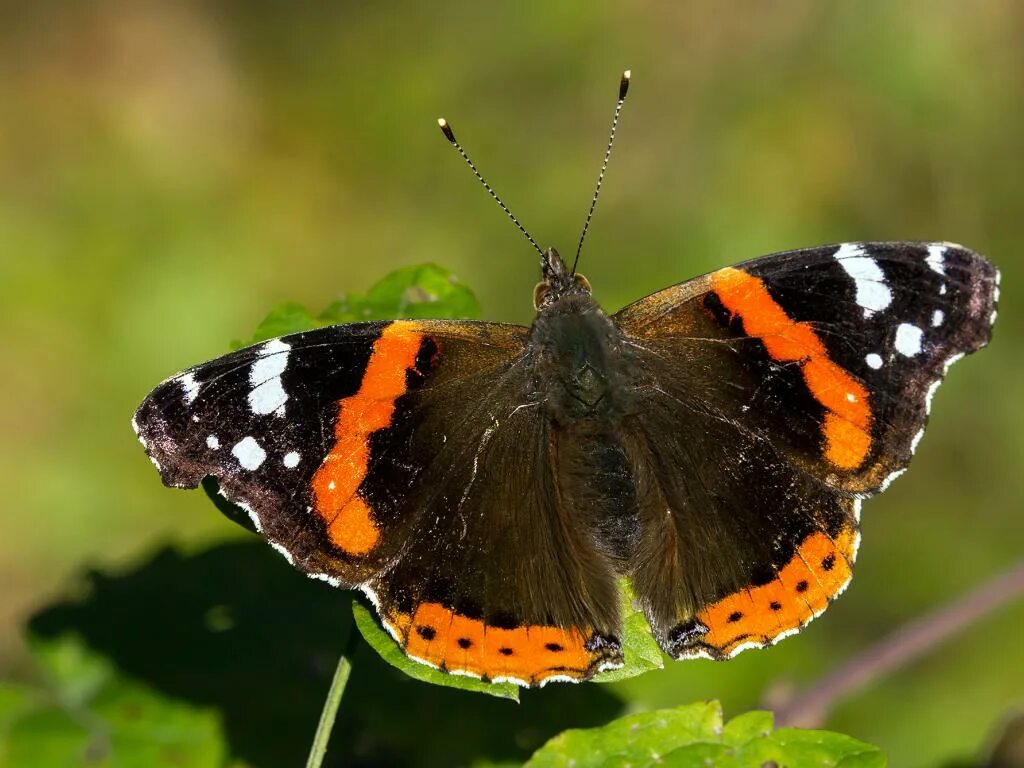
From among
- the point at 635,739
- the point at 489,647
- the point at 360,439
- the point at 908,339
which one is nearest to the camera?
the point at 635,739

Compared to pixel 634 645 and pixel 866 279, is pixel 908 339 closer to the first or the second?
pixel 866 279

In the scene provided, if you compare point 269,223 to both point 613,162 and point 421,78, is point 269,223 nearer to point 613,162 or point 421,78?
point 421,78

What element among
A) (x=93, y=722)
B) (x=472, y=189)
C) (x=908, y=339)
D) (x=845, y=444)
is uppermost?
(x=472, y=189)

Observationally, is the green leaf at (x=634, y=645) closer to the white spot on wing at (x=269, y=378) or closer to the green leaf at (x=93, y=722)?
the white spot on wing at (x=269, y=378)

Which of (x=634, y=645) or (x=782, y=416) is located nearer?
(x=634, y=645)

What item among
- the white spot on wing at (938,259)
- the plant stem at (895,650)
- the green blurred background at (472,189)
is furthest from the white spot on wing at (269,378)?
the green blurred background at (472,189)

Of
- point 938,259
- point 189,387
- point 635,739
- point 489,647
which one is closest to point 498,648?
point 489,647

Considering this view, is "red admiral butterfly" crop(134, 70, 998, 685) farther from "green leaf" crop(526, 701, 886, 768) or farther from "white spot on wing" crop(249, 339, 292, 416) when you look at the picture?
"green leaf" crop(526, 701, 886, 768)
